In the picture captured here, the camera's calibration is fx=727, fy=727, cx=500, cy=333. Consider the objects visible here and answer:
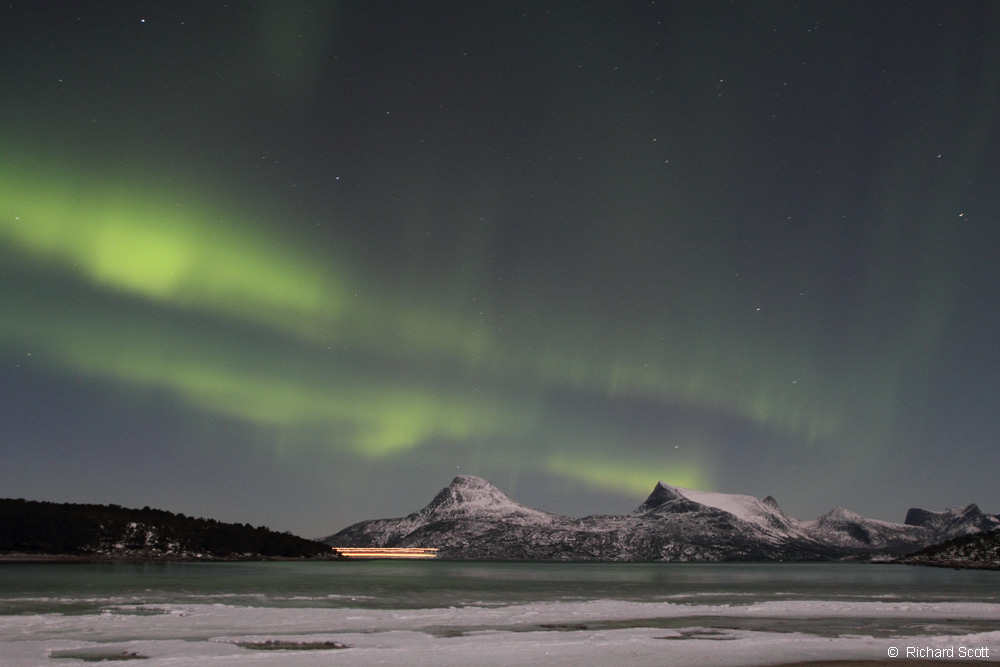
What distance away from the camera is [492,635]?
112 ft

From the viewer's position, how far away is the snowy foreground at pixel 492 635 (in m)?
26.9

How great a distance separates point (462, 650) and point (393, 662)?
390 cm

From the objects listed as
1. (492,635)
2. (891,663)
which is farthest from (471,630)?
(891,663)

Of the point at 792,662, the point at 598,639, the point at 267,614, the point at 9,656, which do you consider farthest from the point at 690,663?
the point at 267,614

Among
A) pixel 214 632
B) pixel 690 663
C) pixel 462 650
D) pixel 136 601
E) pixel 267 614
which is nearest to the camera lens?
Result: pixel 690 663

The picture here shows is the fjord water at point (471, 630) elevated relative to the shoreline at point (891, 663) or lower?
lower

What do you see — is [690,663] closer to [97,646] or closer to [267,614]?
[97,646]

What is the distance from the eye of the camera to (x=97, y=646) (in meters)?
29.6

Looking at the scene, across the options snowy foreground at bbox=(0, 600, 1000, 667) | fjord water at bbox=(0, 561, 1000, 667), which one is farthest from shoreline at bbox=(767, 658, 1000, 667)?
fjord water at bbox=(0, 561, 1000, 667)

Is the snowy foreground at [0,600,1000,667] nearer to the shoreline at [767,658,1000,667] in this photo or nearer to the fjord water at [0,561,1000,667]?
the fjord water at [0,561,1000,667]

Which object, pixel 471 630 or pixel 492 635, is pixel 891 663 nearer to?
pixel 492 635

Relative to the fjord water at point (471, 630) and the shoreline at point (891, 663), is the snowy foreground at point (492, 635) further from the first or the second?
the shoreline at point (891, 663)

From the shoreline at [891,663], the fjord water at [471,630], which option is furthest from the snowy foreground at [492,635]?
the shoreline at [891,663]

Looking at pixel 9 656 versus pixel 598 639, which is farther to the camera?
pixel 598 639
